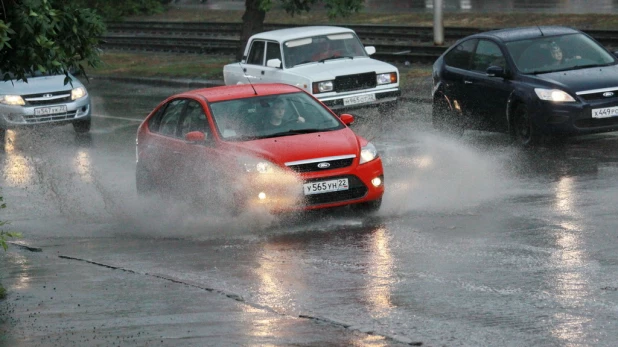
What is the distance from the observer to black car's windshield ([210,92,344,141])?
40.4 feet

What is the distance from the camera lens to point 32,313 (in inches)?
324

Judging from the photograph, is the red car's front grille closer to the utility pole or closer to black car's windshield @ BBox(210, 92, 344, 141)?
black car's windshield @ BBox(210, 92, 344, 141)

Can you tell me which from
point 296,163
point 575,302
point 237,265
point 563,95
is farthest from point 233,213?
point 563,95

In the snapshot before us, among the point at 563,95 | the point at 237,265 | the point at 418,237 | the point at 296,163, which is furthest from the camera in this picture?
the point at 563,95

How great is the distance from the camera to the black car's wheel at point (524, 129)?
15762 mm

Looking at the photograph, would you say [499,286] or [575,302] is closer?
[575,302]

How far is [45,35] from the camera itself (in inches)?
366

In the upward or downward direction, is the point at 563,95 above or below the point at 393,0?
above

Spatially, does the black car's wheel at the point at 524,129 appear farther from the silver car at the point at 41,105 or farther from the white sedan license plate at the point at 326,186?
the silver car at the point at 41,105

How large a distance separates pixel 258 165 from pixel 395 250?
2.05 m

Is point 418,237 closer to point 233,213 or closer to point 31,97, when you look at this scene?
point 233,213

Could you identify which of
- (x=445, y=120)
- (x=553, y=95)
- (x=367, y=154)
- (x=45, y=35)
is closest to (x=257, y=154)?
(x=367, y=154)

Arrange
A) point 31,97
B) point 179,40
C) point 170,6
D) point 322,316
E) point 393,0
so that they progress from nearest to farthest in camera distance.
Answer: point 322,316, point 31,97, point 179,40, point 393,0, point 170,6

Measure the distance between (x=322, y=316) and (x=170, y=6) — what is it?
5462 centimetres
